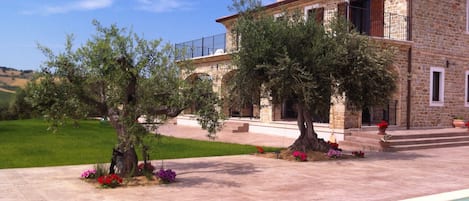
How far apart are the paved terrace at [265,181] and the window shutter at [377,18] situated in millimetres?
8981

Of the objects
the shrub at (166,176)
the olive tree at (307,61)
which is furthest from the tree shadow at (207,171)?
the olive tree at (307,61)

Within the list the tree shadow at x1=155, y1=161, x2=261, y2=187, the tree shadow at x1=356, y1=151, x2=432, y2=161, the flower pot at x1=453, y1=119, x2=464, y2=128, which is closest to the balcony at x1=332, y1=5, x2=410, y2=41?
the flower pot at x1=453, y1=119, x2=464, y2=128

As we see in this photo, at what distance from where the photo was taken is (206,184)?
929 centimetres

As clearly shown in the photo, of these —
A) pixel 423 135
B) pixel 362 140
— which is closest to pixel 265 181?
pixel 362 140

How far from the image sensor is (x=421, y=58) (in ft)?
69.7

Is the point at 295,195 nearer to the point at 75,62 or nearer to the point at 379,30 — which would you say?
the point at 75,62

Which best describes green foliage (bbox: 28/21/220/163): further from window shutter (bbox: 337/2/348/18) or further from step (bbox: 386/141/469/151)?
window shutter (bbox: 337/2/348/18)

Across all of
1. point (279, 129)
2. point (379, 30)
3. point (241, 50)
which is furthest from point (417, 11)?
point (241, 50)

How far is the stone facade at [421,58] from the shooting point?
2036 centimetres

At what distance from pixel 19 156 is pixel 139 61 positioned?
620 cm

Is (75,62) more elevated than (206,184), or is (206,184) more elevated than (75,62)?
(75,62)

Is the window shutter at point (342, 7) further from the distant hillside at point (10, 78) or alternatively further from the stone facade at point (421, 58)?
the distant hillside at point (10, 78)

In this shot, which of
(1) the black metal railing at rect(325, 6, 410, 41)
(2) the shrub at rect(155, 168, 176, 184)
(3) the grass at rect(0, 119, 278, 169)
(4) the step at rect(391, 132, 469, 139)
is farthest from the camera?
(1) the black metal railing at rect(325, 6, 410, 41)

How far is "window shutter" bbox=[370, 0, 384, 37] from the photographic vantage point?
70.5 ft
